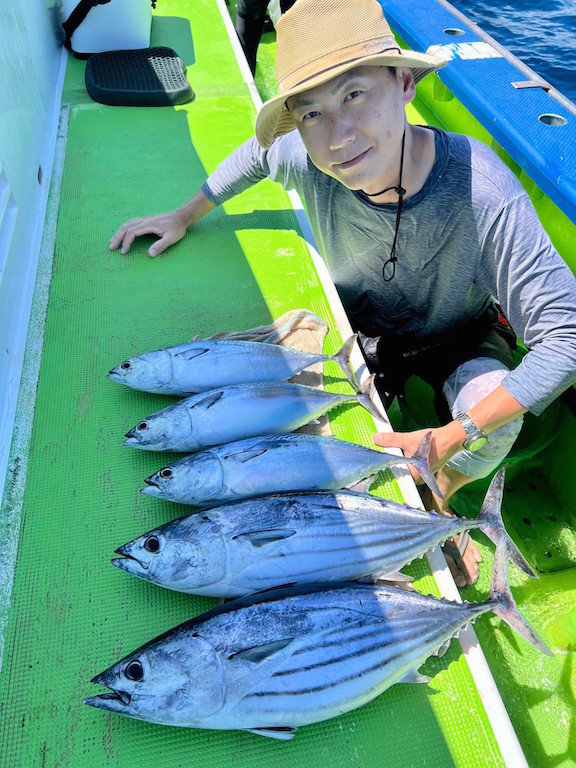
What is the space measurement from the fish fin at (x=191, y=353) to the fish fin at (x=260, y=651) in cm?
102

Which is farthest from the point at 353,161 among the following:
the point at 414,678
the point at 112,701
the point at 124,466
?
Answer: the point at 112,701

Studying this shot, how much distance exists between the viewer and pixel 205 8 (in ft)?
15.4

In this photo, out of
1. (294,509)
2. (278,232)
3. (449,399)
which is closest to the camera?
(294,509)

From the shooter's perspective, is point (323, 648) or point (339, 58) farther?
point (339, 58)

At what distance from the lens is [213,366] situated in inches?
77.1

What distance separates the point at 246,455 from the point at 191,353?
49cm

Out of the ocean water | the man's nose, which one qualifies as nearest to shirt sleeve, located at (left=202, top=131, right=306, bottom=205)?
the man's nose

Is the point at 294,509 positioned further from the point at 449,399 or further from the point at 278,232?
the point at 278,232

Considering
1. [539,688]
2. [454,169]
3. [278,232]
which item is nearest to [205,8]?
[278,232]

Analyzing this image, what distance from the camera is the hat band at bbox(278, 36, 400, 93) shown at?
4.73ft

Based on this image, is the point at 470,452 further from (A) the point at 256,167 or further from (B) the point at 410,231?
(A) the point at 256,167

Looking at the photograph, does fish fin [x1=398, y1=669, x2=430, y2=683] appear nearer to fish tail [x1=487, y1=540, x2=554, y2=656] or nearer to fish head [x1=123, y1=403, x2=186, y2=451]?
fish tail [x1=487, y1=540, x2=554, y2=656]

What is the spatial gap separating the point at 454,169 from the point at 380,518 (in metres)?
1.12

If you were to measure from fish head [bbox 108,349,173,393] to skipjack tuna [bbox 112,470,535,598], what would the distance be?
60cm
